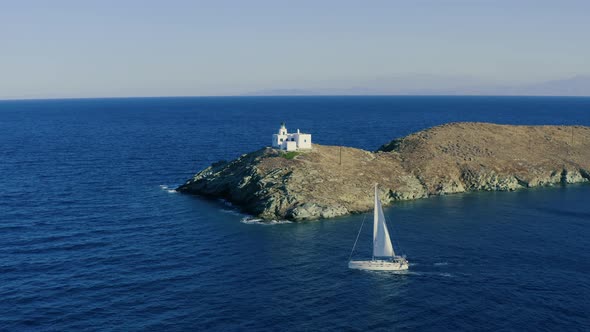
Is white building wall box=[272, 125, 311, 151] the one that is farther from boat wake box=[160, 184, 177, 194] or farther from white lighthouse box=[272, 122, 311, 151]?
boat wake box=[160, 184, 177, 194]

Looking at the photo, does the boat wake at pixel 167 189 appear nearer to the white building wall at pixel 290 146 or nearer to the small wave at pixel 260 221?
the white building wall at pixel 290 146

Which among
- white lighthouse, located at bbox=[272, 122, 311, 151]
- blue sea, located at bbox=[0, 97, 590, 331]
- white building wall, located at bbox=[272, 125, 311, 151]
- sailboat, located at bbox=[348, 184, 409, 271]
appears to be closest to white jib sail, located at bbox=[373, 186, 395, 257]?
sailboat, located at bbox=[348, 184, 409, 271]

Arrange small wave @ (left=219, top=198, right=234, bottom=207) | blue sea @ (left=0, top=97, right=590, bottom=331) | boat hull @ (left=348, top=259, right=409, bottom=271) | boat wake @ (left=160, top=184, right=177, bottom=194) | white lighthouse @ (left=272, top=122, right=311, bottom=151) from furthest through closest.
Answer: white lighthouse @ (left=272, top=122, right=311, bottom=151) < boat wake @ (left=160, top=184, right=177, bottom=194) < small wave @ (left=219, top=198, right=234, bottom=207) < boat hull @ (left=348, top=259, right=409, bottom=271) < blue sea @ (left=0, top=97, right=590, bottom=331)

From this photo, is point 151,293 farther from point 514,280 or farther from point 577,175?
point 577,175

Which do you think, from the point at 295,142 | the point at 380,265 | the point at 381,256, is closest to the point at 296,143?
the point at 295,142

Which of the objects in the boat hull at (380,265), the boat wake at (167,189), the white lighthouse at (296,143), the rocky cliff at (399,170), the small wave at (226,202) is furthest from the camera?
the white lighthouse at (296,143)

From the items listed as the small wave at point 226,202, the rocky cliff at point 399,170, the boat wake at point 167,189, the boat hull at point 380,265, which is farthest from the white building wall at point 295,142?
the boat hull at point 380,265

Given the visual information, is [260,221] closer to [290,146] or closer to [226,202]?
[226,202]

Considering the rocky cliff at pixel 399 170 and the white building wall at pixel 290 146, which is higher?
the white building wall at pixel 290 146

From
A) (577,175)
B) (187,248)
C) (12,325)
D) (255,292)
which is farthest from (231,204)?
(577,175)
